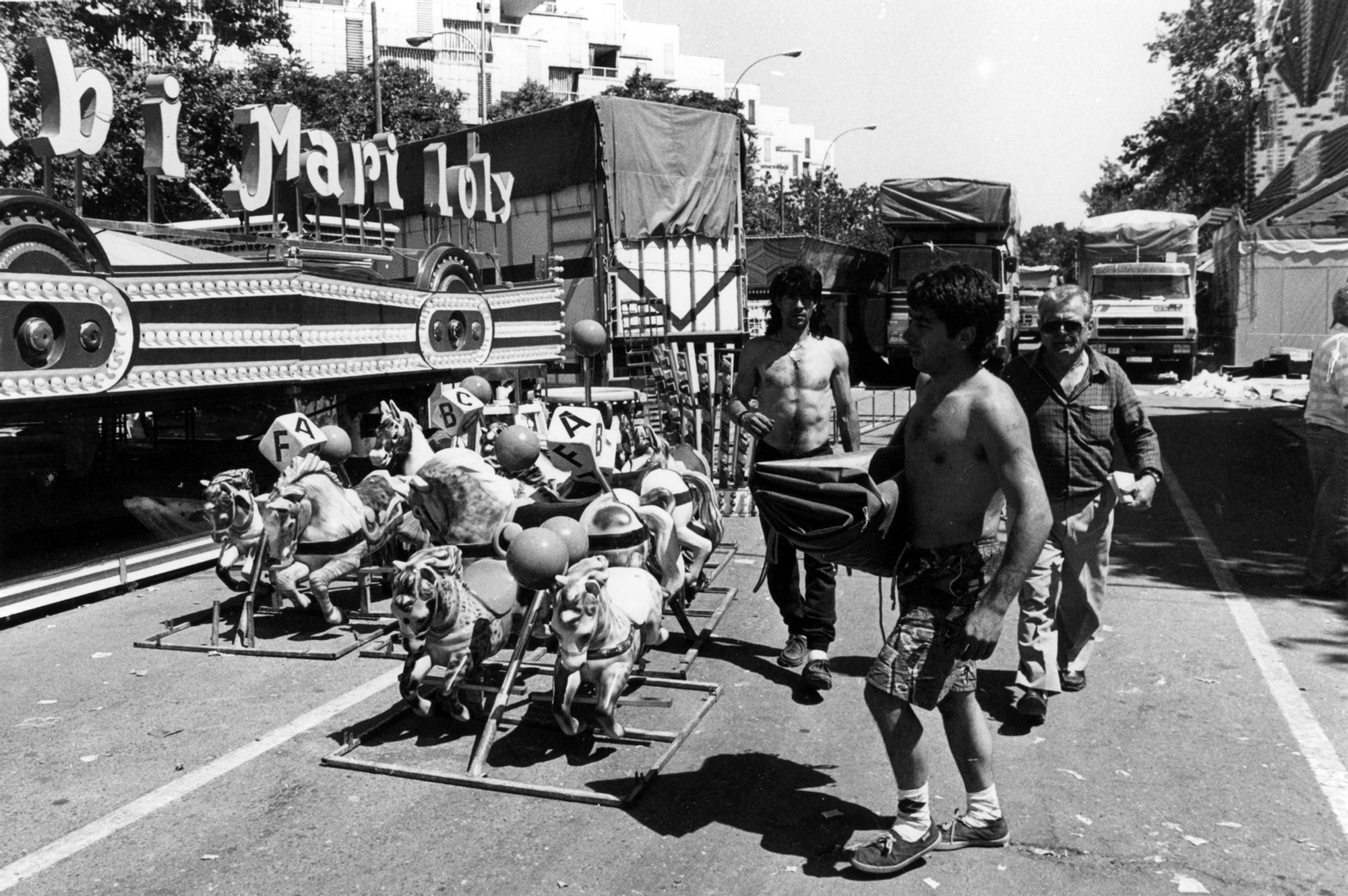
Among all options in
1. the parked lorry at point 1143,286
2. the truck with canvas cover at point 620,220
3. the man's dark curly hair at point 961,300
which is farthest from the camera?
the parked lorry at point 1143,286

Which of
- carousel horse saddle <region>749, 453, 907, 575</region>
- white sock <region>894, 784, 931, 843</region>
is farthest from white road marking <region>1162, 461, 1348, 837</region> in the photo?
carousel horse saddle <region>749, 453, 907, 575</region>

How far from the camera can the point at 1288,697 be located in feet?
19.0

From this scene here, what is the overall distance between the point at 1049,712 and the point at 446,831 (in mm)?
2924

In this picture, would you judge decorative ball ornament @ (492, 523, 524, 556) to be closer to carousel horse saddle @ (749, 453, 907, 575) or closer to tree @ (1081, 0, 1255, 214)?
carousel horse saddle @ (749, 453, 907, 575)

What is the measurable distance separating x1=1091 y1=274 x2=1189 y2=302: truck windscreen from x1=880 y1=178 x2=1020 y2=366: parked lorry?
403cm

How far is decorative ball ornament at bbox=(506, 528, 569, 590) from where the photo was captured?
493cm

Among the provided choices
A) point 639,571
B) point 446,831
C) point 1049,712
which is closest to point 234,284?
point 639,571

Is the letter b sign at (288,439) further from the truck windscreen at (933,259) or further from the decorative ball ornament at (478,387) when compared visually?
the truck windscreen at (933,259)

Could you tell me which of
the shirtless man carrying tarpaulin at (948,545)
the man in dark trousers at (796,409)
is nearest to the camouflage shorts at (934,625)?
the shirtless man carrying tarpaulin at (948,545)

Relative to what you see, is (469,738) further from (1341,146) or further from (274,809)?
(1341,146)

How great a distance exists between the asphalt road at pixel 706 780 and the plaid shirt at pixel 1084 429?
1134 mm

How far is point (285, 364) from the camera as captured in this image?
10.1 meters

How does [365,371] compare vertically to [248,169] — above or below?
below

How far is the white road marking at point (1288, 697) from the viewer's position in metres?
4.70
